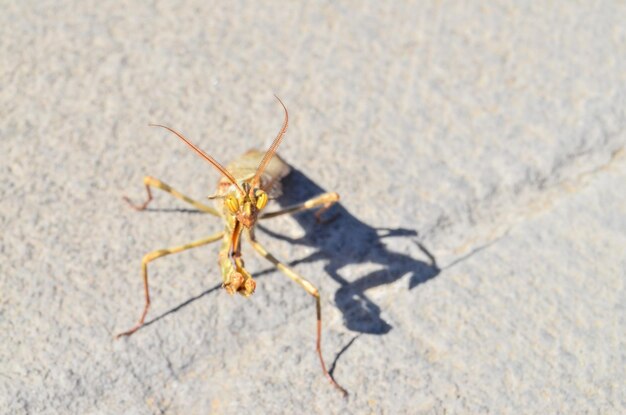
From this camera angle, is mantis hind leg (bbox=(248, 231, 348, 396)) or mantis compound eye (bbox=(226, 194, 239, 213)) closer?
mantis compound eye (bbox=(226, 194, 239, 213))

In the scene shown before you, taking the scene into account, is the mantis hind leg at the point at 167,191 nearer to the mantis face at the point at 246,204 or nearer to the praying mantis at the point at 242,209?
the praying mantis at the point at 242,209

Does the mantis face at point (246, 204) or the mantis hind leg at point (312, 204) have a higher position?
the mantis face at point (246, 204)

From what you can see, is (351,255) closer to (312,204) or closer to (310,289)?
(312,204)

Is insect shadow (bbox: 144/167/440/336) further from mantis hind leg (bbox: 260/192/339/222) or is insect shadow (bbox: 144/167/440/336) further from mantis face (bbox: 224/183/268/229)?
mantis face (bbox: 224/183/268/229)

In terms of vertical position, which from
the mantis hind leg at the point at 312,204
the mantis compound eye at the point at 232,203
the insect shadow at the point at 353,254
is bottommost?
the insect shadow at the point at 353,254

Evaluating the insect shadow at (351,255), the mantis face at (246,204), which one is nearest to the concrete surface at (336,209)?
the insect shadow at (351,255)

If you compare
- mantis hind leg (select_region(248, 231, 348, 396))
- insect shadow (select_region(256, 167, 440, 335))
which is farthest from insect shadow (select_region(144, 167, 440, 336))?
mantis hind leg (select_region(248, 231, 348, 396))

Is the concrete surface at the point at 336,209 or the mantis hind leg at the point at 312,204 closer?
the concrete surface at the point at 336,209

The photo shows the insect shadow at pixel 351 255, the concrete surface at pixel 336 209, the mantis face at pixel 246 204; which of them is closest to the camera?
the mantis face at pixel 246 204

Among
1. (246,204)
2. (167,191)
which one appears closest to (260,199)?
(246,204)
